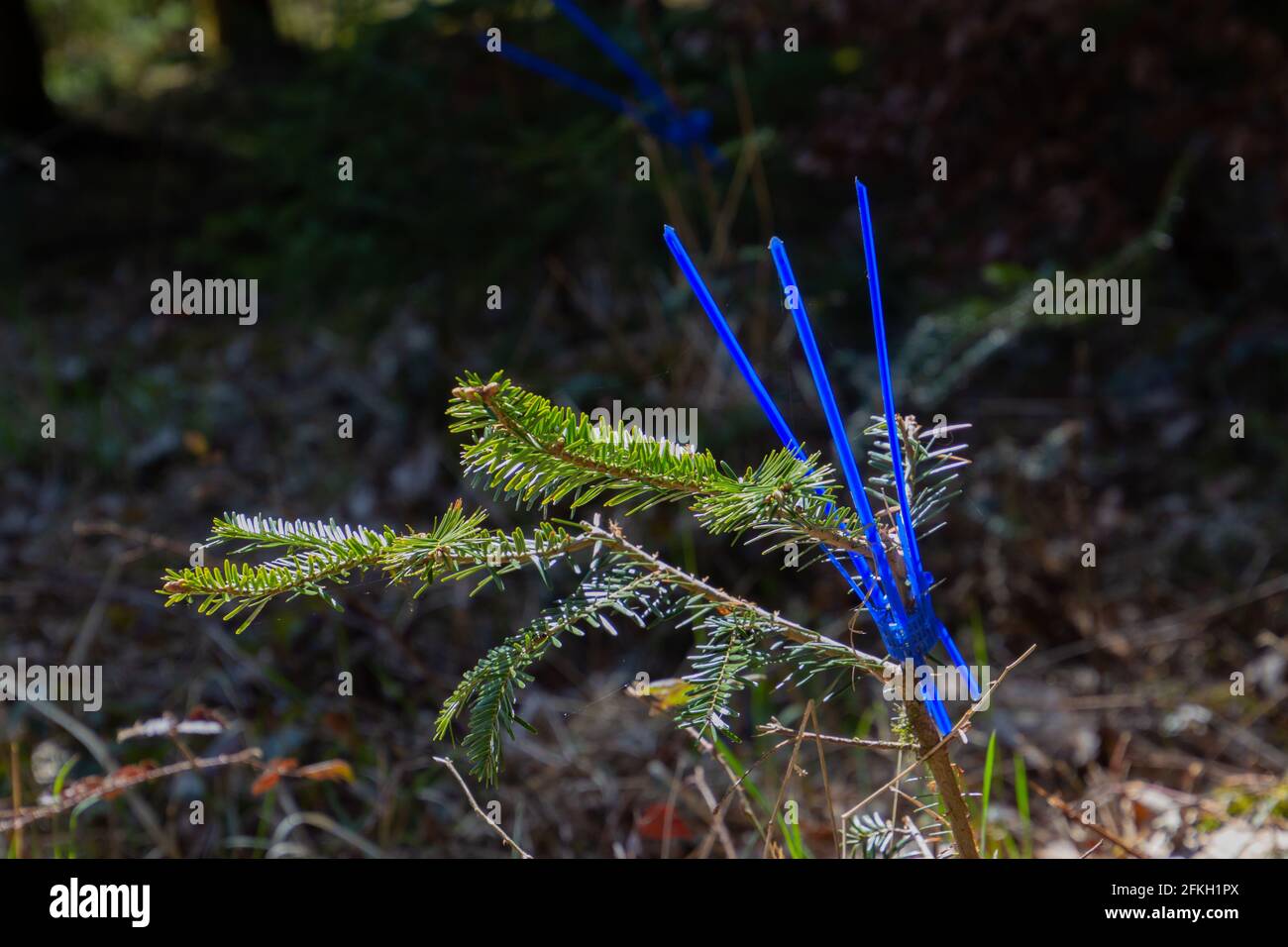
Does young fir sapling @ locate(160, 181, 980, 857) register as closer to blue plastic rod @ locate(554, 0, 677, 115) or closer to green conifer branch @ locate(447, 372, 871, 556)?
green conifer branch @ locate(447, 372, 871, 556)

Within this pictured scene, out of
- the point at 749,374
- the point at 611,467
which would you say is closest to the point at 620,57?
the point at 749,374

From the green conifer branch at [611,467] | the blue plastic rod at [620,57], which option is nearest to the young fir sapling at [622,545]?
the green conifer branch at [611,467]

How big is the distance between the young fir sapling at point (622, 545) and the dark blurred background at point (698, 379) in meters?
0.84

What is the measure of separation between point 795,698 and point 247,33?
5210 millimetres

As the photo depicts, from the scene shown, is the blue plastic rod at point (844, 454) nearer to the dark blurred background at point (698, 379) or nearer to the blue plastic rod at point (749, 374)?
the blue plastic rod at point (749, 374)

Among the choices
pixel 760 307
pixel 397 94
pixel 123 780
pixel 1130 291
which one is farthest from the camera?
pixel 397 94

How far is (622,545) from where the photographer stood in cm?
107

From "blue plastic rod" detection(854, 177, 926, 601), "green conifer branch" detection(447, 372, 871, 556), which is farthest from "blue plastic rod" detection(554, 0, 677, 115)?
"green conifer branch" detection(447, 372, 871, 556)

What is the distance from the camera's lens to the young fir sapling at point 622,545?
0.96 m

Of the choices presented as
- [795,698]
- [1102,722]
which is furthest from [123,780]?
[1102,722]

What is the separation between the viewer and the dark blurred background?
8.38ft

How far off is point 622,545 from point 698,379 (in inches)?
97.0
